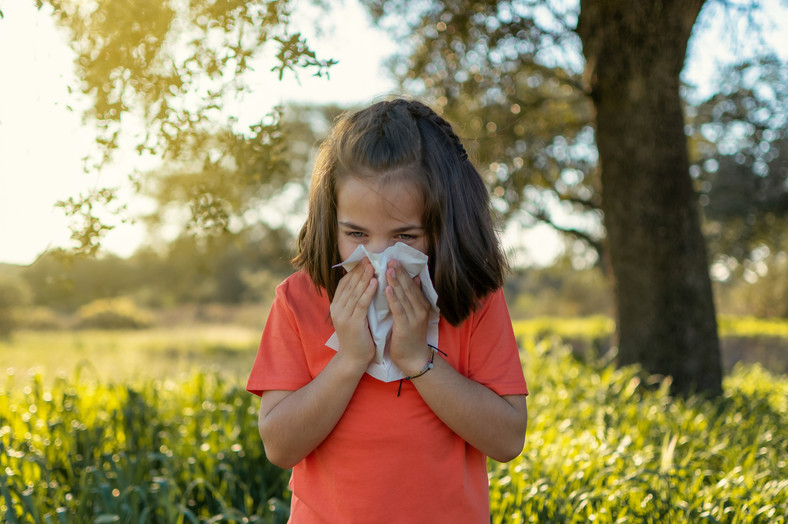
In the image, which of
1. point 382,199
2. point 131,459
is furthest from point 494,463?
point 382,199

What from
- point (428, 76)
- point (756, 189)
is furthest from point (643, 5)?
point (756, 189)

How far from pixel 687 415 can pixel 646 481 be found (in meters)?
1.50

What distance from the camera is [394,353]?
139cm

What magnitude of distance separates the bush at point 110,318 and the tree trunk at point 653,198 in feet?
71.2

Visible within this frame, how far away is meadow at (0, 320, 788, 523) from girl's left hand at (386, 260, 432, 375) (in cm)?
115

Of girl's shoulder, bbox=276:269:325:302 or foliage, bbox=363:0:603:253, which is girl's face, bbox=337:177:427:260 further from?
foliage, bbox=363:0:603:253

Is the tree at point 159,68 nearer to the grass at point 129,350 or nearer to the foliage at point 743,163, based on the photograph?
the foliage at point 743,163

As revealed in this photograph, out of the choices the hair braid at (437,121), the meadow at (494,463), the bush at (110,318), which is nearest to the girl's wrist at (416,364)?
the hair braid at (437,121)

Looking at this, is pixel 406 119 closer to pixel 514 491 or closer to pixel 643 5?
pixel 514 491

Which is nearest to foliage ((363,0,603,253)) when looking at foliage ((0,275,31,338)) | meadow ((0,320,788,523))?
meadow ((0,320,788,523))

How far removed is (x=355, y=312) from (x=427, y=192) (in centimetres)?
33

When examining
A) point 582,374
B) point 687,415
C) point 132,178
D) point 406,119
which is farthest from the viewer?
point 582,374

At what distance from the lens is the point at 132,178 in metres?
2.78

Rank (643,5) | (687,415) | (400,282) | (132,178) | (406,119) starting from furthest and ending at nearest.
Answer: (643,5) → (687,415) → (132,178) → (406,119) → (400,282)
